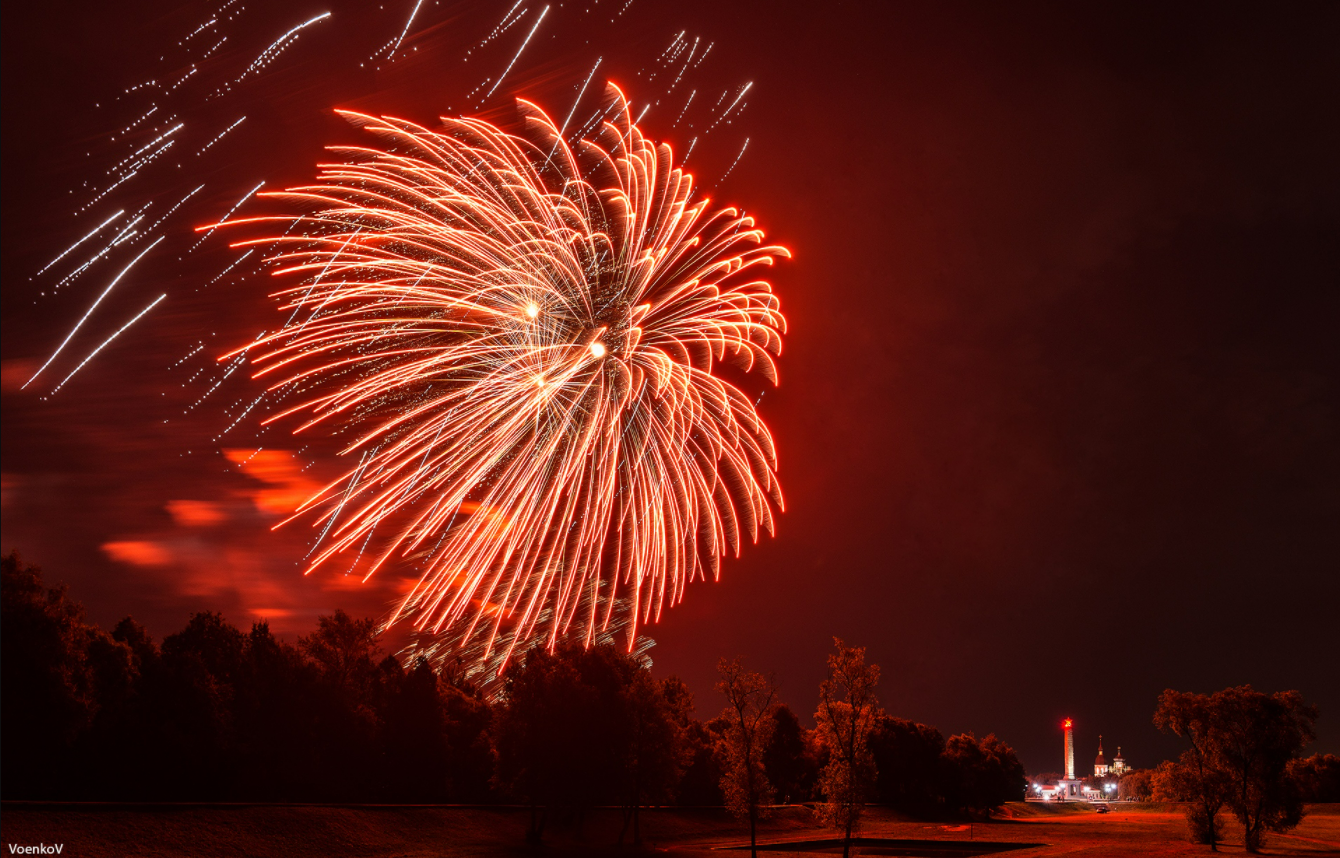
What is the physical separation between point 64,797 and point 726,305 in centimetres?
3990

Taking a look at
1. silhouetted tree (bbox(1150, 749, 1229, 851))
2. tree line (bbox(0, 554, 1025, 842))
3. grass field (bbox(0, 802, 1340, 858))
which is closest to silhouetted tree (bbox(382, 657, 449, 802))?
tree line (bbox(0, 554, 1025, 842))

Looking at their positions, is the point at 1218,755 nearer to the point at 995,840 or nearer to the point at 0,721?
the point at 995,840

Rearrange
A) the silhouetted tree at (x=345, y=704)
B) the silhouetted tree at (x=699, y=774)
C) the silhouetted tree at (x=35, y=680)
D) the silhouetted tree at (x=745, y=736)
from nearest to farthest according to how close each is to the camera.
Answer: the silhouetted tree at (x=35, y=680) < the silhouetted tree at (x=745, y=736) < the silhouetted tree at (x=345, y=704) < the silhouetted tree at (x=699, y=774)

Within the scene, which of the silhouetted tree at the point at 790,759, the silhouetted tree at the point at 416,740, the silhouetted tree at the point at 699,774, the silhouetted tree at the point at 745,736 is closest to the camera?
the silhouetted tree at the point at 745,736

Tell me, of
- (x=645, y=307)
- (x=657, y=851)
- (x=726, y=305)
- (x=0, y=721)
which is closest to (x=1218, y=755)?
(x=657, y=851)

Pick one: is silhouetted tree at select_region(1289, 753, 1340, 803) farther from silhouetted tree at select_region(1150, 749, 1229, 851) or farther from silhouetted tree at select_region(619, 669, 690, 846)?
silhouetted tree at select_region(619, 669, 690, 846)

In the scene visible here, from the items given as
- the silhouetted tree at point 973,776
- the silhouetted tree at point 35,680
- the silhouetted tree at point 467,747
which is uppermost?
the silhouetted tree at point 35,680

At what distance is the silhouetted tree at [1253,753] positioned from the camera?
157ft

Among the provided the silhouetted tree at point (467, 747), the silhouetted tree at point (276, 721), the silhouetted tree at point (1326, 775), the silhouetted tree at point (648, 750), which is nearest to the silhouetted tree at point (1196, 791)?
the silhouetted tree at point (648, 750)

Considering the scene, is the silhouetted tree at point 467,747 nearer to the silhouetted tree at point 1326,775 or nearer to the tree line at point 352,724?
the tree line at point 352,724

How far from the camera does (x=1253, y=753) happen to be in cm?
4831

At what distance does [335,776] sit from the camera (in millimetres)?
57062

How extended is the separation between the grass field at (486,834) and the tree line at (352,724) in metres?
3.55

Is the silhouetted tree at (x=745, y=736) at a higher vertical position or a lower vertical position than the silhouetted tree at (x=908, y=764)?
higher
